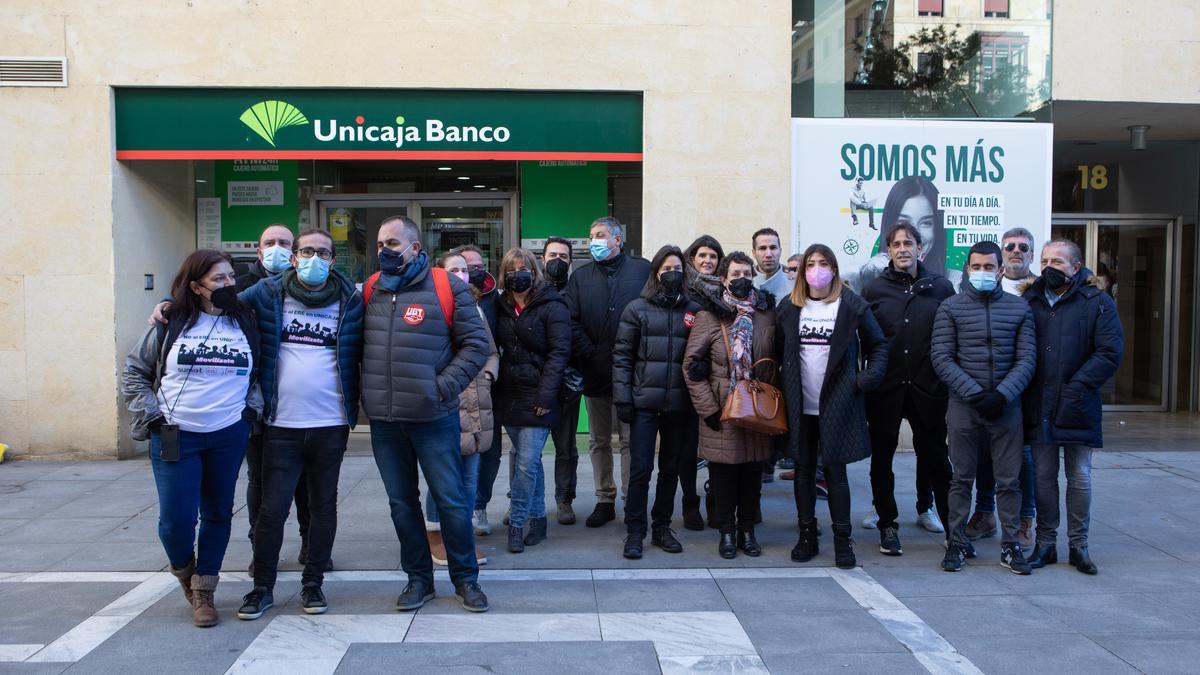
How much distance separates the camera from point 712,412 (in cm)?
599

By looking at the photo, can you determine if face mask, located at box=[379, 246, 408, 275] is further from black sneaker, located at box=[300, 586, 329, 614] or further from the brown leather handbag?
the brown leather handbag

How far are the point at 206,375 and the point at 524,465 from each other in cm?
212

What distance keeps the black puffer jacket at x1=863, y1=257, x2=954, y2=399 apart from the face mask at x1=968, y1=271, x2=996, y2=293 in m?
0.55

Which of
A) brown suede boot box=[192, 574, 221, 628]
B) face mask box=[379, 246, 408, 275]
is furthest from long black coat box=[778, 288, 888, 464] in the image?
brown suede boot box=[192, 574, 221, 628]

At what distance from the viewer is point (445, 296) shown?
5.10 meters

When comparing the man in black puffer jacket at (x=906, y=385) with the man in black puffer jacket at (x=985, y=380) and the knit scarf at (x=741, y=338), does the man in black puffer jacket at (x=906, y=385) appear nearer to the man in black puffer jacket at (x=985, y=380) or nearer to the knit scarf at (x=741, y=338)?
the man in black puffer jacket at (x=985, y=380)

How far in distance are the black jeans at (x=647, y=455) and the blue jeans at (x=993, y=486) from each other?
2.01m

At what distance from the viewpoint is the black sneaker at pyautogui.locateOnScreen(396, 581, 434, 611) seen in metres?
5.23

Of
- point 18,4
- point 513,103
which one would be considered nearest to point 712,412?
point 513,103

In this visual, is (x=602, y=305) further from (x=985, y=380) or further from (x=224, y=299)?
(x=224, y=299)

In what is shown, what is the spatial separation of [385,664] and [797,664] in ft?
5.98

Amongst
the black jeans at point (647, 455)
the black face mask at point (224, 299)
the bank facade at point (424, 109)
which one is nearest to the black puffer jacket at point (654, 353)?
the black jeans at point (647, 455)

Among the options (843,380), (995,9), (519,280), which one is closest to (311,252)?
(519,280)

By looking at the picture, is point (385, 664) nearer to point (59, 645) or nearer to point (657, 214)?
point (59, 645)
